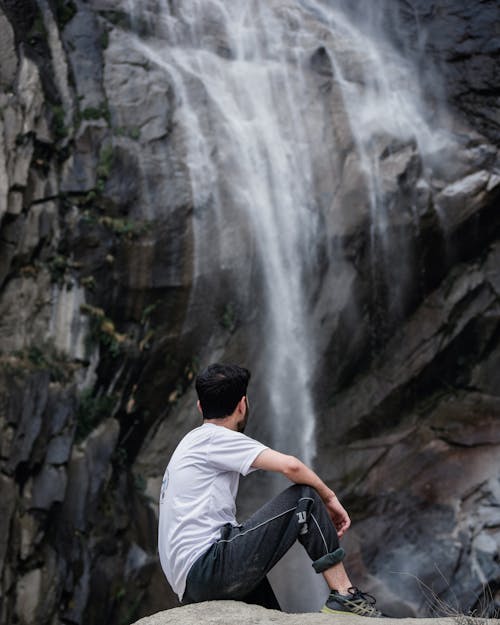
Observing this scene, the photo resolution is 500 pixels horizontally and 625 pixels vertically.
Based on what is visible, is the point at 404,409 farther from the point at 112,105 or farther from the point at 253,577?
the point at 253,577

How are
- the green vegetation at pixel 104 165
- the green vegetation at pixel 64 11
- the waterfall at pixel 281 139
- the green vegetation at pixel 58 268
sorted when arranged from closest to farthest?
the green vegetation at pixel 58 268
the green vegetation at pixel 104 165
the waterfall at pixel 281 139
the green vegetation at pixel 64 11

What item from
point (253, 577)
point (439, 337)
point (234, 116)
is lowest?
point (439, 337)

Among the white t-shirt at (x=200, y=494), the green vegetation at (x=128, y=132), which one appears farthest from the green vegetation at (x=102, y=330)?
the white t-shirt at (x=200, y=494)

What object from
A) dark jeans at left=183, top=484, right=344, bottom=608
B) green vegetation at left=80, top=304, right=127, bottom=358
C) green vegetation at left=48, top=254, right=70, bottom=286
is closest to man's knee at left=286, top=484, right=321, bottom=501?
dark jeans at left=183, top=484, right=344, bottom=608

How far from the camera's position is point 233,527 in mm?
3328

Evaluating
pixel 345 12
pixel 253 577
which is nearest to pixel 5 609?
pixel 253 577

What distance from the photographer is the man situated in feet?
10.6

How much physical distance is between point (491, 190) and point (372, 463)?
408 cm

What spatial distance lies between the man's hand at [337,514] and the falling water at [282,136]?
5322mm

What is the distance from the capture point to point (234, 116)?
1009cm

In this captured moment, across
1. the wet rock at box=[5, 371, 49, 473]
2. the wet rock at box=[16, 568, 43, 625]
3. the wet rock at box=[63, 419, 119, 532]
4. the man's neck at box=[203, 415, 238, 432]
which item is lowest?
the wet rock at box=[16, 568, 43, 625]

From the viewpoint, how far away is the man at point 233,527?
10.6 ft

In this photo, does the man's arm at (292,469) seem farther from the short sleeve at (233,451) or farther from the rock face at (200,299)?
the rock face at (200,299)

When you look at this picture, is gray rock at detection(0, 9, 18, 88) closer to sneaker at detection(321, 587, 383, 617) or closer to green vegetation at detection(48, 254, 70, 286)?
green vegetation at detection(48, 254, 70, 286)
